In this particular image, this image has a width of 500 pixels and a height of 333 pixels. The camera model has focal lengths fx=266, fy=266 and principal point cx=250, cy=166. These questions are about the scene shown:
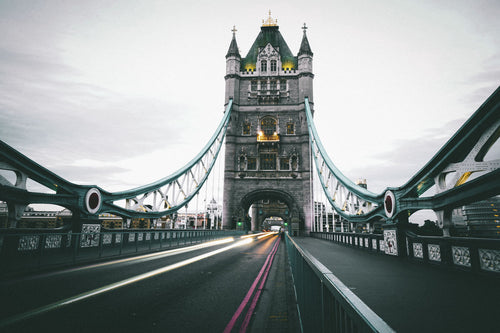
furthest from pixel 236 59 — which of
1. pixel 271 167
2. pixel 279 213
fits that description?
pixel 279 213

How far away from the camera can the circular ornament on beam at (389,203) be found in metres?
9.83

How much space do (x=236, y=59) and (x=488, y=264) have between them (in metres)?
38.8

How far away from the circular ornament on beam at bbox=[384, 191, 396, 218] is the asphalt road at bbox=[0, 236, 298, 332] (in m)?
6.01

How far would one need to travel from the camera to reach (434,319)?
3299 mm

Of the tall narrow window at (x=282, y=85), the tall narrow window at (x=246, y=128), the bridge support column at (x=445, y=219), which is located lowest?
the bridge support column at (x=445, y=219)

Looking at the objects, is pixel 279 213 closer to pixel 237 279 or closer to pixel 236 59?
pixel 236 59

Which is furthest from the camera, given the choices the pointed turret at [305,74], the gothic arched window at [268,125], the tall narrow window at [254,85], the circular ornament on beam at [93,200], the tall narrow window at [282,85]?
the tall narrow window at [254,85]

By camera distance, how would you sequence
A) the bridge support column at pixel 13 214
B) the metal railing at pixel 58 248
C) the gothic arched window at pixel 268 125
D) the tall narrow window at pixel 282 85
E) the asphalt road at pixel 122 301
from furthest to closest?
the tall narrow window at pixel 282 85 → the gothic arched window at pixel 268 125 → the bridge support column at pixel 13 214 → the metal railing at pixel 58 248 → the asphalt road at pixel 122 301

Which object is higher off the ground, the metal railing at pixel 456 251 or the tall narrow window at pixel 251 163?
the tall narrow window at pixel 251 163

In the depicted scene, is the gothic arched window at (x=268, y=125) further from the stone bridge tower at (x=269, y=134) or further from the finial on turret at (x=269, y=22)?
the finial on turret at (x=269, y=22)

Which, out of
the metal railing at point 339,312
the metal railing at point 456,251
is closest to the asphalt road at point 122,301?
the metal railing at point 339,312

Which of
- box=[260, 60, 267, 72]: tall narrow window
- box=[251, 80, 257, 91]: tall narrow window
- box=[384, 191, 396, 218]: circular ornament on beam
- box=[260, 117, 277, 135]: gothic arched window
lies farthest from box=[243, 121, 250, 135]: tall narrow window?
box=[384, 191, 396, 218]: circular ornament on beam

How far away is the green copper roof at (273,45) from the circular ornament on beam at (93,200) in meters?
34.0

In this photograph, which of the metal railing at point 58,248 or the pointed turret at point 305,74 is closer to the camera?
the metal railing at point 58,248
